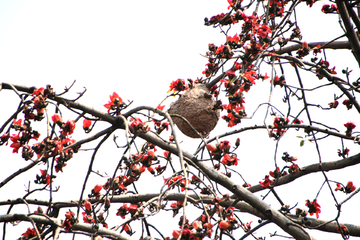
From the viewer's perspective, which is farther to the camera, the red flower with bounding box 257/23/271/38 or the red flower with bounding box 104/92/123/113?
the red flower with bounding box 257/23/271/38

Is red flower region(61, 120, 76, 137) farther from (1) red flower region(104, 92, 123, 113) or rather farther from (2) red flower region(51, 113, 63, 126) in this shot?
(1) red flower region(104, 92, 123, 113)

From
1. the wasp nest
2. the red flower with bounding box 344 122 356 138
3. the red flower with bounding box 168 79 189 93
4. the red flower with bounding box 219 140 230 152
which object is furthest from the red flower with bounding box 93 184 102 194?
the red flower with bounding box 344 122 356 138

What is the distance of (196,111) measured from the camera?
125 inches

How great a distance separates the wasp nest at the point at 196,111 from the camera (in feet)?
10.5

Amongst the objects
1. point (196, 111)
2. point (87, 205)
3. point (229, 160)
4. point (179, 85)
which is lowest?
point (87, 205)

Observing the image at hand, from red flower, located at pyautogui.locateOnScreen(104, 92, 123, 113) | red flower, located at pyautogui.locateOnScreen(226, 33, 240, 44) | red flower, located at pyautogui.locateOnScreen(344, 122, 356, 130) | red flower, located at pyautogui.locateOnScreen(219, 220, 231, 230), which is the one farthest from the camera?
red flower, located at pyautogui.locateOnScreen(226, 33, 240, 44)

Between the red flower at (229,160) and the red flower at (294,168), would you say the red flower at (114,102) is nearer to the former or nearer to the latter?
the red flower at (229,160)

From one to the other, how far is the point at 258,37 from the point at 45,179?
2.39m

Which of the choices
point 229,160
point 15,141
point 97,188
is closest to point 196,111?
point 229,160

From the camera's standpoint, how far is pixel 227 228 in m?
2.23

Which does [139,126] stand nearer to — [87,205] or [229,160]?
[87,205]

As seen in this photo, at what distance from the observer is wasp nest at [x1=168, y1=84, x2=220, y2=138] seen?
10.5 ft

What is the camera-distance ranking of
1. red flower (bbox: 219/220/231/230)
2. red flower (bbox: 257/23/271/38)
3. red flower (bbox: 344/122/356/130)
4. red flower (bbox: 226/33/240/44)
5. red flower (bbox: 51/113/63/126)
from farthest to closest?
red flower (bbox: 226/33/240/44), red flower (bbox: 257/23/271/38), red flower (bbox: 344/122/356/130), red flower (bbox: 51/113/63/126), red flower (bbox: 219/220/231/230)

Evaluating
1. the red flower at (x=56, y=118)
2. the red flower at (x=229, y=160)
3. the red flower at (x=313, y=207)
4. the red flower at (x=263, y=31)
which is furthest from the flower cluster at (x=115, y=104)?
the red flower at (x=313, y=207)
